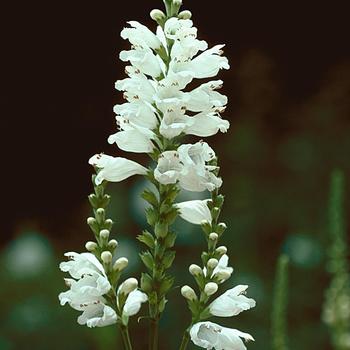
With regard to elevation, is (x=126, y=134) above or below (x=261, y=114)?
below

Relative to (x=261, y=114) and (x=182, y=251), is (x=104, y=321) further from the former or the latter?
(x=261, y=114)

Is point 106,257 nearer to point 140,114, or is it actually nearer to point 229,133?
point 140,114

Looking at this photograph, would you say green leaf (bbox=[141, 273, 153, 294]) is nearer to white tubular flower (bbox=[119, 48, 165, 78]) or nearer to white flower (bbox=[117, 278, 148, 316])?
white flower (bbox=[117, 278, 148, 316])

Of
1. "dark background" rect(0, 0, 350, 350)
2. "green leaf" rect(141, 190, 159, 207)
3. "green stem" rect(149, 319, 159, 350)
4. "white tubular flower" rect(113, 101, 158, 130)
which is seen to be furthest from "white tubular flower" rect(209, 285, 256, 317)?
"dark background" rect(0, 0, 350, 350)

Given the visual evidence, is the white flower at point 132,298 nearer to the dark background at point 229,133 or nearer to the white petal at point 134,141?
the white petal at point 134,141

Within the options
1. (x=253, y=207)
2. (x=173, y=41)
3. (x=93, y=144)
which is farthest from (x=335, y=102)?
(x=173, y=41)

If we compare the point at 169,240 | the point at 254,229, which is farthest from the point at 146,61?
the point at 254,229

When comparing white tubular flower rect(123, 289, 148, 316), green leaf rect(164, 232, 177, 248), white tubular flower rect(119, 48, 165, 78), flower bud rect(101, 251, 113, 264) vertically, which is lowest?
white tubular flower rect(123, 289, 148, 316)
